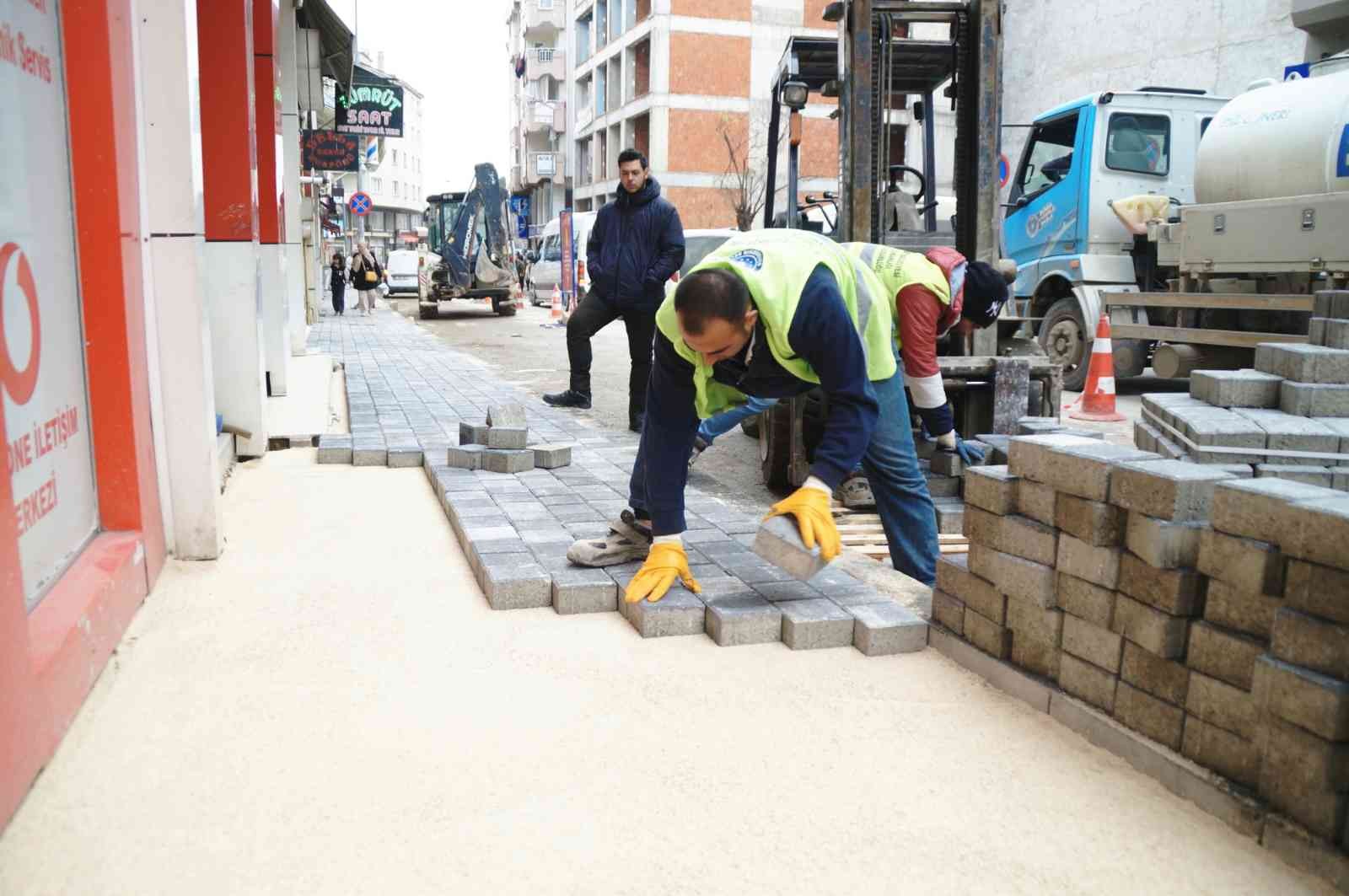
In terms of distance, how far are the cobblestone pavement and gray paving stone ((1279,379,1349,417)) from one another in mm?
2907

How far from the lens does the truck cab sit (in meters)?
11.1

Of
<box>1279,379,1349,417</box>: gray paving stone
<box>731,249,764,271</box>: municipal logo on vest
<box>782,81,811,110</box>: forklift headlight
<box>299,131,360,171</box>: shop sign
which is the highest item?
<box>299,131,360,171</box>: shop sign

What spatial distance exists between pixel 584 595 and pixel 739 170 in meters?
39.0

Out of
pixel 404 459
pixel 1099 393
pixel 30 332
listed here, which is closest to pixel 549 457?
pixel 404 459

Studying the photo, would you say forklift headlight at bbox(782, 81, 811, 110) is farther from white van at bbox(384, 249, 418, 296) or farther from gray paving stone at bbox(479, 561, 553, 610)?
white van at bbox(384, 249, 418, 296)

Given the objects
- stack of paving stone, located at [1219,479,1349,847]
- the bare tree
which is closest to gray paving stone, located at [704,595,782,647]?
stack of paving stone, located at [1219,479,1349,847]

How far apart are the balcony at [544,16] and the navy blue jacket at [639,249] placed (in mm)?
51866

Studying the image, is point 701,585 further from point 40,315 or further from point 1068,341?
point 1068,341

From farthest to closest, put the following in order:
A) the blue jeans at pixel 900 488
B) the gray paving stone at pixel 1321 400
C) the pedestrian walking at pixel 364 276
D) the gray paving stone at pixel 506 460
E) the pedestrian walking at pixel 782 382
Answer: the pedestrian walking at pixel 364 276 < the gray paving stone at pixel 506 460 < the gray paving stone at pixel 1321 400 < the blue jeans at pixel 900 488 < the pedestrian walking at pixel 782 382

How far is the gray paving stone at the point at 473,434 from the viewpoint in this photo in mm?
6320

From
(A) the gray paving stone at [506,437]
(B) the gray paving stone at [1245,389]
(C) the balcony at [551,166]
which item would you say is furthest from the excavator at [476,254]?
(C) the balcony at [551,166]

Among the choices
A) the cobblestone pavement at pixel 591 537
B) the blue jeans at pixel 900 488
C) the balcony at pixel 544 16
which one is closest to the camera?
the cobblestone pavement at pixel 591 537

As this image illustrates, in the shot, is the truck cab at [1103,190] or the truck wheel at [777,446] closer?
the truck wheel at [777,446]

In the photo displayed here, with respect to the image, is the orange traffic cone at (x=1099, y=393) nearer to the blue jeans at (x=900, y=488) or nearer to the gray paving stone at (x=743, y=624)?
the blue jeans at (x=900, y=488)
